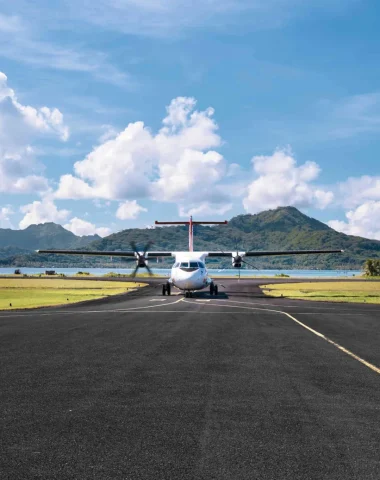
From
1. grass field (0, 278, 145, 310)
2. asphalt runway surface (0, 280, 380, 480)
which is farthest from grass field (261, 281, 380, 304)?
asphalt runway surface (0, 280, 380, 480)

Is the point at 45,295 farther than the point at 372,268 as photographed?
No

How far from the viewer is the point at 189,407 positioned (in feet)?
27.0

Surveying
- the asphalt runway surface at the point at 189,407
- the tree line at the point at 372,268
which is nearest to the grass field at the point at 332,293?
the asphalt runway surface at the point at 189,407

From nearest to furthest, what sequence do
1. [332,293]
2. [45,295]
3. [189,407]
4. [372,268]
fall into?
[189,407]
[45,295]
[332,293]
[372,268]

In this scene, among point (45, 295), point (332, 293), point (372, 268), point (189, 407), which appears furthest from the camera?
point (372, 268)

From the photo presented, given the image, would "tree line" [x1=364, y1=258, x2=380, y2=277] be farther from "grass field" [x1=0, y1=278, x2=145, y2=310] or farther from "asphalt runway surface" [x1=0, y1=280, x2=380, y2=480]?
"asphalt runway surface" [x1=0, y1=280, x2=380, y2=480]

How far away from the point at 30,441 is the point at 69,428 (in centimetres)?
68

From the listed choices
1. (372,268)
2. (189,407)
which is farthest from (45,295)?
(372,268)

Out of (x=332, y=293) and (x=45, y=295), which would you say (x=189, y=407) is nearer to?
(x=45, y=295)

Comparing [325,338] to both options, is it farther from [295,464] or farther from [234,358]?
[295,464]

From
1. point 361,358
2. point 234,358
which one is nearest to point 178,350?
point 234,358

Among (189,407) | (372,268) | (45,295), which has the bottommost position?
(45,295)

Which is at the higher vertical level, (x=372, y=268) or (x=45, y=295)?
(x=372, y=268)

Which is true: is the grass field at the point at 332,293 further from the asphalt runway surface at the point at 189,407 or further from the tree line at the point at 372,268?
the tree line at the point at 372,268
